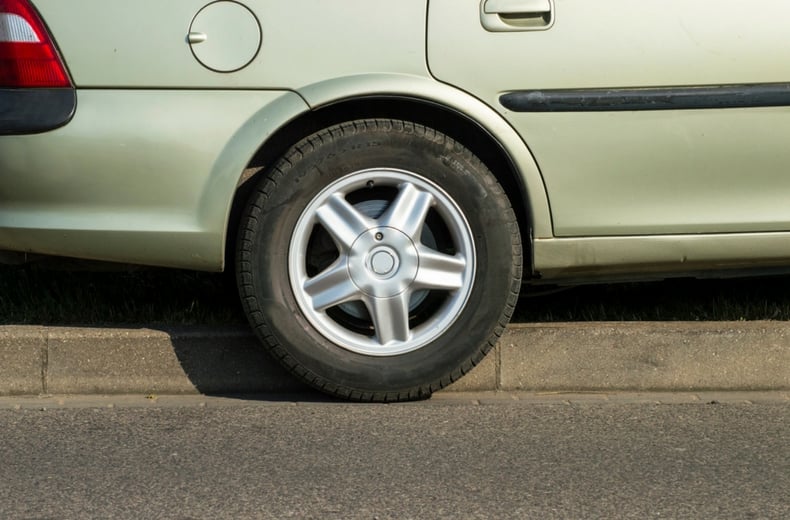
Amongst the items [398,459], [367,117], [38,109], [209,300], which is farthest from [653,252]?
[38,109]

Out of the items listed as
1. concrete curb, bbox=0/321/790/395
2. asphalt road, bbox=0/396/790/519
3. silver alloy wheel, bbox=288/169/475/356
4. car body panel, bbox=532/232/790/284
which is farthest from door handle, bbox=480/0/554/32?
asphalt road, bbox=0/396/790/519

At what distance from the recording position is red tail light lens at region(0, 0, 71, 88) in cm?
392

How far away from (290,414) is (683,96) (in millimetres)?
1500

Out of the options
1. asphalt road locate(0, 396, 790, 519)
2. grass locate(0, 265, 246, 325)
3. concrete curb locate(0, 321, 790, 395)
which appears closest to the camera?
asphalt road locate(0, 396, 790, 519)

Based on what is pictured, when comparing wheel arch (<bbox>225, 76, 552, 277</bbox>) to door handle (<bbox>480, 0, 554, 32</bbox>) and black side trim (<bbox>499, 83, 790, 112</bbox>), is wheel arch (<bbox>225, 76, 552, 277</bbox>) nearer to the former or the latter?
black side trim (<bbox>499, 83, 790, 112</bbox>)

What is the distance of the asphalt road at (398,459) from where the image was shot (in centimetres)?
323

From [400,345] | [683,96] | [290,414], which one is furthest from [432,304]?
[683,96]

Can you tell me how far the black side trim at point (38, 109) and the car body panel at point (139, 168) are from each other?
3 centimetres

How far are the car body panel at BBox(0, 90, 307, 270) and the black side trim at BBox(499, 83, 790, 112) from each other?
2.23 ft

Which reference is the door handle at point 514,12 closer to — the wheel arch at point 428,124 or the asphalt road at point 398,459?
the wheel arch at point 428,124

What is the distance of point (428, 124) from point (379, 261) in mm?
464

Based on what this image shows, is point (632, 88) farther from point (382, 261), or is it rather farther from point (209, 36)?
point (209, 36)

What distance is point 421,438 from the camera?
380 centimetres

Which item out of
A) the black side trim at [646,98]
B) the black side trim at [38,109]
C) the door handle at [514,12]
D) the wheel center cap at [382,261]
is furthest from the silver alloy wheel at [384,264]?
the black side trim at [38,109]
